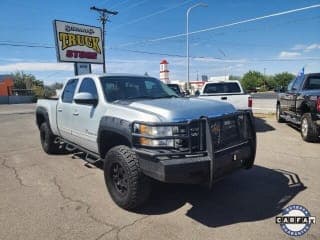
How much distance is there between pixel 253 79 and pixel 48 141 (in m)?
90.7

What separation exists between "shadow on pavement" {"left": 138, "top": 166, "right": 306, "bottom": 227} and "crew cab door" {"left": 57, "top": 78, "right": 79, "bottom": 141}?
2.27 meters

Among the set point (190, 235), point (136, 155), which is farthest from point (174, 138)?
point (190, 235)

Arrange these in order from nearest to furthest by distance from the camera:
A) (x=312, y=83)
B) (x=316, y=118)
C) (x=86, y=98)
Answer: (x=86, y=98) → (x=316, y=118) → (x=312, y=83)

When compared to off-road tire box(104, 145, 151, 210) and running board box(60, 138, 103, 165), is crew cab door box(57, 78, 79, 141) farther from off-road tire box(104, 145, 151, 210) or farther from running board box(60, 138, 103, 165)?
off-road tire box(104, 145, 151, 210)

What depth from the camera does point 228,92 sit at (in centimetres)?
1033

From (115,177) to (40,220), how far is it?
1.09 metres

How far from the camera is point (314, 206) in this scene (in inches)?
148

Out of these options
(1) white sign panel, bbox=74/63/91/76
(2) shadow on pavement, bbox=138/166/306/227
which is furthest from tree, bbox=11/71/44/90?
(2) shadow on pavement, bbox=138/166/306/227

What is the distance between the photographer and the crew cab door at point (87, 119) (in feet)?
14.8

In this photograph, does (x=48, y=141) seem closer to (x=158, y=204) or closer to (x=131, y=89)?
(x=131, y=89)

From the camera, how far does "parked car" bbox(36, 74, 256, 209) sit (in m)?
3.32

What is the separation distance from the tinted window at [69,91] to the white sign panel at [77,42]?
1163cm

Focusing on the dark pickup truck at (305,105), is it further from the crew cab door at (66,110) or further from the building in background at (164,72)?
the building in background at (164,72)

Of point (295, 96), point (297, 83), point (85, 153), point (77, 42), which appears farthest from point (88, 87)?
point (77, 42)
